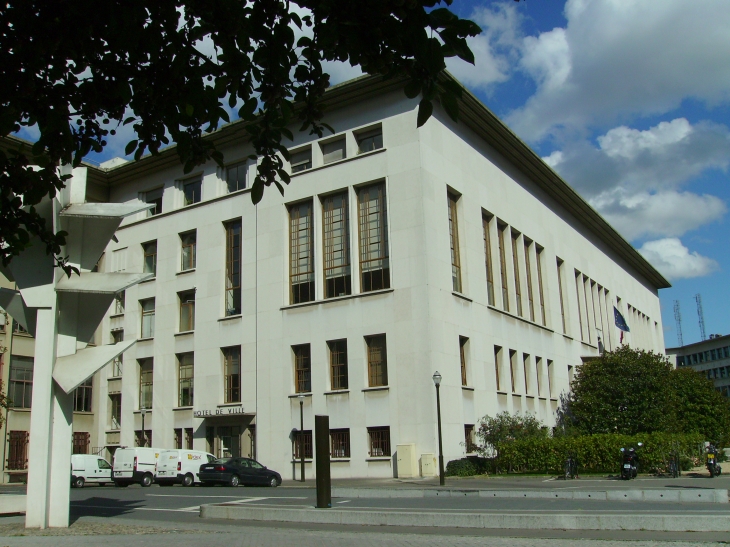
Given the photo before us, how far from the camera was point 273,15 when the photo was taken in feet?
25.8

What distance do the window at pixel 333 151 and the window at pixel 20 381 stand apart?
23714 mm

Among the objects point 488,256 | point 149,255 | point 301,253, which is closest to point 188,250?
point 149,255

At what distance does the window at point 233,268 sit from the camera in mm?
44469

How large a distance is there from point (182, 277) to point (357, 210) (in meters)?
13.5

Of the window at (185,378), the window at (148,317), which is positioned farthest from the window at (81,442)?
the window at (185,378)

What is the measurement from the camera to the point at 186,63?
8023 mm

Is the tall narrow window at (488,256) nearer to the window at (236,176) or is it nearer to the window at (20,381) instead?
the window at (236,176)

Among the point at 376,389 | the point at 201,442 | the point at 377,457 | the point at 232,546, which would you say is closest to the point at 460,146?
the point at 376,389

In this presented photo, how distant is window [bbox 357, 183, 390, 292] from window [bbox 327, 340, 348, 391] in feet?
10.9

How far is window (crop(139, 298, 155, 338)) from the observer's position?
1902 inches

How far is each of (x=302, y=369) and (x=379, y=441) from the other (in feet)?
20.4

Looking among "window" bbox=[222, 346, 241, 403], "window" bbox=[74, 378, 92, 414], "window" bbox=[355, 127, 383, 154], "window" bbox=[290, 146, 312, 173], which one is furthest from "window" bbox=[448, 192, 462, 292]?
"window" bbox=[74, 378, 92, 414]

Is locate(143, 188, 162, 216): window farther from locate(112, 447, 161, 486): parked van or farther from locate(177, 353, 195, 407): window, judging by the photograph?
locate(112, 447, 161, 486): parked van

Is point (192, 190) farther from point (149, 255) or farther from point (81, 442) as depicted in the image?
point (81, 442)
